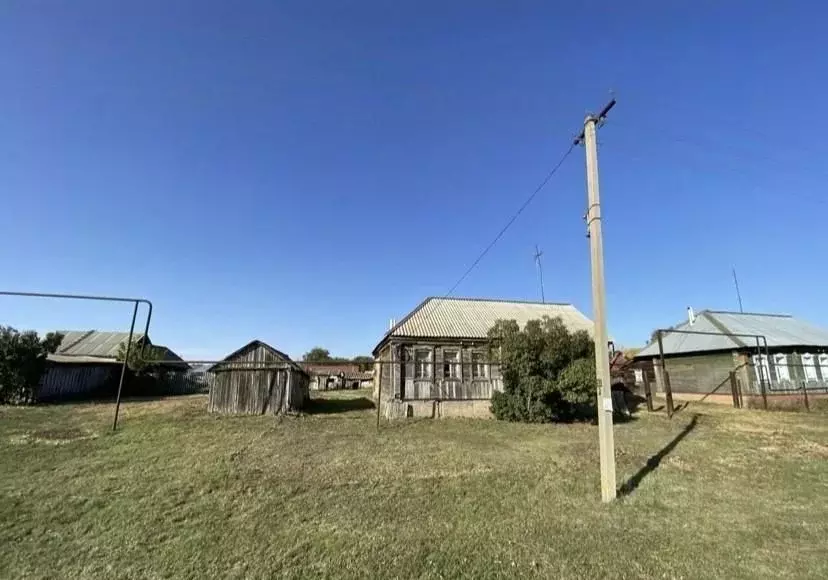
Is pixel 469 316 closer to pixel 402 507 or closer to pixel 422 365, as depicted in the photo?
pixel 422 365

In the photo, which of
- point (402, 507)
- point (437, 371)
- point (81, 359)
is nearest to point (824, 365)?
point (437, 371)

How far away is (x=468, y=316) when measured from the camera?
2259 centimetres

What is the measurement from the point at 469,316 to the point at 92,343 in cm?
3581

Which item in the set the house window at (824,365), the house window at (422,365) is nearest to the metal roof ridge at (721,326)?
the house window at (824,365)

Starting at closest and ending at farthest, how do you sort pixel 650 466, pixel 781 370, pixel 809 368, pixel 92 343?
pixel 650 466, pixel 781 370, pixel 809 368, pixel 92 343

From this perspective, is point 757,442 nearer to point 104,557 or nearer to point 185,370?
point 104,557

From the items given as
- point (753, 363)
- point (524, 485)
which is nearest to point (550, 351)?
point (524, 485)

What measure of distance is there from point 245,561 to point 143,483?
14.6 ft

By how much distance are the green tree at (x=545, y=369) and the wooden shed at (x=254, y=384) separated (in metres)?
10.3

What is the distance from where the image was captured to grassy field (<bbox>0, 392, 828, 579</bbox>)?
4652mm

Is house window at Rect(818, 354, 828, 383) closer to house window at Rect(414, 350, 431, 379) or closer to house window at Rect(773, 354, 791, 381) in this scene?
house window at Rect(773, 354, 791, 381)

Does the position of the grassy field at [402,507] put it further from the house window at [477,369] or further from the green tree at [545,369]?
the house window at [477,369]

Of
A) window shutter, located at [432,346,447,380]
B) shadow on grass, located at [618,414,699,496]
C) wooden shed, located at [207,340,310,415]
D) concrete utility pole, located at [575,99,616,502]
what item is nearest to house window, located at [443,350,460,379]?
window shutter, located at [432,346,447,380]

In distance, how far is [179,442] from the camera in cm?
1159
